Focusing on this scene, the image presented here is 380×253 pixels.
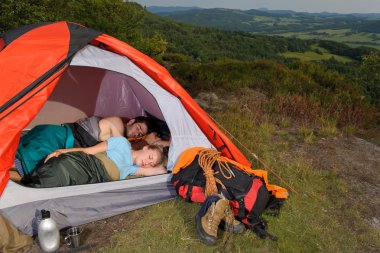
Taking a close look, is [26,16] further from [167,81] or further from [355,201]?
[355,201]

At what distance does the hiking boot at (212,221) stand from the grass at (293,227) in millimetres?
87

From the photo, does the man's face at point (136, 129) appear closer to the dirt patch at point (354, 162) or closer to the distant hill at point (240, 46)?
the dirt patch at point (354, 162)

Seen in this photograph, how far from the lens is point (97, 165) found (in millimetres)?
3816

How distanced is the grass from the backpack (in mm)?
135

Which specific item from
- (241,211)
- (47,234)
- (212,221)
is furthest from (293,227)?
(47,234)

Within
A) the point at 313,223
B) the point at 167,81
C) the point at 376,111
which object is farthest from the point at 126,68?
the point at 376,111

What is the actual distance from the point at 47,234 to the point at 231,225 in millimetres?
1648

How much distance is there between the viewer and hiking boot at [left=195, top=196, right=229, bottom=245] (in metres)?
3.24

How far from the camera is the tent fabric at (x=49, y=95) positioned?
10.4 ft

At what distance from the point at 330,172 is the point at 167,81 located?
261 cm

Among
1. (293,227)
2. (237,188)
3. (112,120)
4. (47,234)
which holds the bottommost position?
(293,227)

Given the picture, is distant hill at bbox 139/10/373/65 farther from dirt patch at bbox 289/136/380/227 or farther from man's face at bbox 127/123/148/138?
man's face at bbox 127/123/148/138

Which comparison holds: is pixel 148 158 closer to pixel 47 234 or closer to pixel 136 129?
pixel 136 129

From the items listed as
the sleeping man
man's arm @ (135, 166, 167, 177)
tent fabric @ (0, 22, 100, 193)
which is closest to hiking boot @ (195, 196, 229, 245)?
man's arm @ (135, 166, 167, 177)
